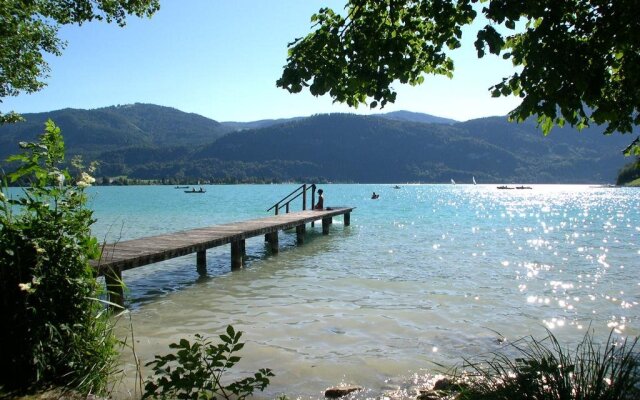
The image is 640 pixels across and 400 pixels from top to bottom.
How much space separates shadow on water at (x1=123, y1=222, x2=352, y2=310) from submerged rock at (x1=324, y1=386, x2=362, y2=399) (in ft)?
11.5

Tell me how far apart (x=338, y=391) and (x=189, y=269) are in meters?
10.8

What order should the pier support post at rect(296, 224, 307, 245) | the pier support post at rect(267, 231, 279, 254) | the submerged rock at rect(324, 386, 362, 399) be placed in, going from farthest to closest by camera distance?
the pier support post at rect(296, 224, 307, 245)
the pier support post at rect(267, 231, 279, 254)
the submerged rock at rect(324, 386, 362, 399)

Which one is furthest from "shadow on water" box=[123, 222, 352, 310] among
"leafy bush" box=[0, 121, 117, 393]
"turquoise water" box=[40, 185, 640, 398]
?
"leafy bush" box=[0, 121, 117, 393]

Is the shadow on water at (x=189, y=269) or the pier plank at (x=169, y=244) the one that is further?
the shadow on water at (x=189, y=269)

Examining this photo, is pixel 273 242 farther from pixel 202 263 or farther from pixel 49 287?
pixel 49 287

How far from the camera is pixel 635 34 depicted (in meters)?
3.98

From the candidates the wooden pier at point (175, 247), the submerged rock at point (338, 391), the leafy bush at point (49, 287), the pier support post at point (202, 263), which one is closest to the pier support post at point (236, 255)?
the wooden pier at point (175, 247)

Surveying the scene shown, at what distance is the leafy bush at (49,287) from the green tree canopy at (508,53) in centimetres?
235

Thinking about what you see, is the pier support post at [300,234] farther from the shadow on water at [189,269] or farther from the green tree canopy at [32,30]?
the green tree canopy at [32,30]

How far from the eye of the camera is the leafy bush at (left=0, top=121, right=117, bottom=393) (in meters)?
4.08

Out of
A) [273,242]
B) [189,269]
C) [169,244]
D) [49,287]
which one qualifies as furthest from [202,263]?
[49,287]

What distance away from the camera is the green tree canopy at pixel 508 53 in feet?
13.7

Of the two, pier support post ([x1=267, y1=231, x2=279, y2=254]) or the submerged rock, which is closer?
the submerged rock

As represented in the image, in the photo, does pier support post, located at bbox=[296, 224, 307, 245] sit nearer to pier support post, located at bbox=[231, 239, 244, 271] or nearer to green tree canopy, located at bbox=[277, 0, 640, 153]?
pier support post, located at bbox=[231, 239, 244, 271]
